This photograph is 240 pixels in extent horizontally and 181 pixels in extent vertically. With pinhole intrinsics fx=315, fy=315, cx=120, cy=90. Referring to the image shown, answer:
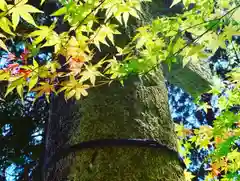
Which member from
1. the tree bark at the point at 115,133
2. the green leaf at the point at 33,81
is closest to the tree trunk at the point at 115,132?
the tree bark at the point at 115,133

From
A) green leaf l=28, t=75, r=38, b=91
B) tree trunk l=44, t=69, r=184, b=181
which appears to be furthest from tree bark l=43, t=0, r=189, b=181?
green leaf l=28, t=75, r=38, b=91

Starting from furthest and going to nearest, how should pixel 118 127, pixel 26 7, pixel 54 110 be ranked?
pixel 54 110
pixel 118 127
pixel 26 7

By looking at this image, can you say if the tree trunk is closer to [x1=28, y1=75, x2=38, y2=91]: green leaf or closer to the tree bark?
the tree bark

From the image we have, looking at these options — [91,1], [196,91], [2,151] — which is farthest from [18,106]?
[91,1]

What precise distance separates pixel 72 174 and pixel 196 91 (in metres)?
1.07

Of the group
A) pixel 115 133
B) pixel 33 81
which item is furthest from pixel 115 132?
pixel 33 81

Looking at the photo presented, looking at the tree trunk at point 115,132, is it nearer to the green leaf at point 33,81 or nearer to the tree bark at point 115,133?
the tree bark at point 115,133

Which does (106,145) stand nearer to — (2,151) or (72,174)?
(72,174)

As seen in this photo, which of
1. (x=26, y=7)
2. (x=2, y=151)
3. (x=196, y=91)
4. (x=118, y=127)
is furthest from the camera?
(x=2, y=151)

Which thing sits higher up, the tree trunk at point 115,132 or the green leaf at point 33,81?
the green leaf at point 33,81

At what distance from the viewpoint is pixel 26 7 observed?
0.76 m

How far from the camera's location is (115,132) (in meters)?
0.88

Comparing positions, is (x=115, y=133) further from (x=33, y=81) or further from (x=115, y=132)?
(x=33, y=81)

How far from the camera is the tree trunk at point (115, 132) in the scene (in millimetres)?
823
